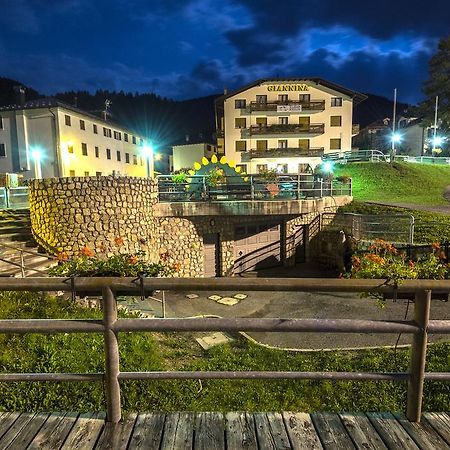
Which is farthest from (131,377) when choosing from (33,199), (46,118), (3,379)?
(46,118)

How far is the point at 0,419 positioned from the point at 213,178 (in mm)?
15064

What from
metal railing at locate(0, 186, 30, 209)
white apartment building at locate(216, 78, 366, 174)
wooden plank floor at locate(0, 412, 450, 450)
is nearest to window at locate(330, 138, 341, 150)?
white apartment building at locate(216, 78, 366, 174)

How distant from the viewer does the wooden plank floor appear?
2.52m

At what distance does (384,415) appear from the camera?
288 cm

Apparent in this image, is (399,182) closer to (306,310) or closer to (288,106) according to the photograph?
(288,106)

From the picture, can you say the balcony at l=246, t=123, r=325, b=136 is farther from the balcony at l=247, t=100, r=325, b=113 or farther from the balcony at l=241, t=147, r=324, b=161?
the balcony at l=241, t=147, r=324, b=161

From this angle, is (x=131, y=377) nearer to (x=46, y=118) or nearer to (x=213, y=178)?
(x=213, y=178)

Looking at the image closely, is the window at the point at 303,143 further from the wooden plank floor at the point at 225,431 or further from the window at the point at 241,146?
the wooden plank floor at the point at 225,431

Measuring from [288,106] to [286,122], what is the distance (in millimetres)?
1815

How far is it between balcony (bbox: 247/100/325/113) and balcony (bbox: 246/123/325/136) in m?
1.82

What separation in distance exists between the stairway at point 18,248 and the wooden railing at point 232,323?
872 cm

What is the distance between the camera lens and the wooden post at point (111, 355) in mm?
2607

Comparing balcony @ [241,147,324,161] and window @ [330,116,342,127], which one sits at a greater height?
window @ [330,116,342,127]

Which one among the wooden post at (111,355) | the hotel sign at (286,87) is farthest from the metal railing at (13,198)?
the hotel sign at (286,87)
